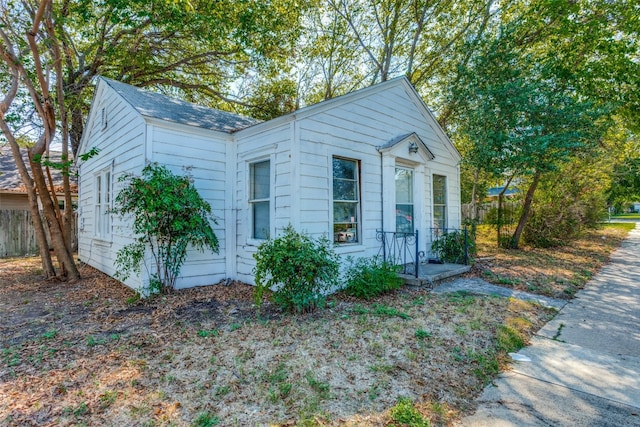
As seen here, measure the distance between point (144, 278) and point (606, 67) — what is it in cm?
1297

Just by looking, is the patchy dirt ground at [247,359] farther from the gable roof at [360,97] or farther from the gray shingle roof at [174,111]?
the gray shingle roof at [174,111]

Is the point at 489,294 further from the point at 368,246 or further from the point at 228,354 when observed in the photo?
the point at 228,354

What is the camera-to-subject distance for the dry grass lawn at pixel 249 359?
239 cm

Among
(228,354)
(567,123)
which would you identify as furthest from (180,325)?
(567,123)

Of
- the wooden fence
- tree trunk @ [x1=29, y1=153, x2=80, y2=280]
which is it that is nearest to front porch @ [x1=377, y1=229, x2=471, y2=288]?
tree trunk @ [x1=29, y1=153, x2=80, y2=280]

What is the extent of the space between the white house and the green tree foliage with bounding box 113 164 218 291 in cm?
35

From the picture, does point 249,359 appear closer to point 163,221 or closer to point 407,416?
point 407,416

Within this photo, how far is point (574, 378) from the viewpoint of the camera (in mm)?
2848

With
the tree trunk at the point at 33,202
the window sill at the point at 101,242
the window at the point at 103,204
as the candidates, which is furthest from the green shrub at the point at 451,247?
the tree trunk at the point at 33,202

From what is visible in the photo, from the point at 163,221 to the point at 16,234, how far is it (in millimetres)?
10693

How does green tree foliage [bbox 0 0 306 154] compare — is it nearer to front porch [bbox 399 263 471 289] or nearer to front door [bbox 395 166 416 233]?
front door [bbox 395 166 416 233]

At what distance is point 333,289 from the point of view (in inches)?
225

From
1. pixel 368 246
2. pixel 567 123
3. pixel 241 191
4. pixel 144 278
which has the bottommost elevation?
pixel 144 278

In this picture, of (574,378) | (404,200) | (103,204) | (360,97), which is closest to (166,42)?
(103,204)
